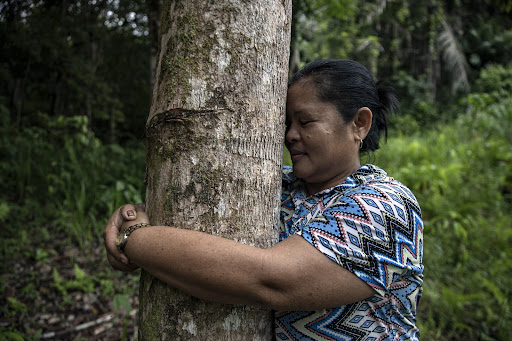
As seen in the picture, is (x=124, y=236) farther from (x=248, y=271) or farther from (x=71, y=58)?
(x=71, y=58)

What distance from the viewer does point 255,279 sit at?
886 millimetres

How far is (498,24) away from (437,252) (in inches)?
605

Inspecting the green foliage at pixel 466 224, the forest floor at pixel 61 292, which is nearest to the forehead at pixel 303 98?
the green foliage at pixel 466 224

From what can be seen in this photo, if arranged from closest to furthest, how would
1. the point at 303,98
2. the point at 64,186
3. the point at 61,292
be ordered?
the point at 303,98
the point at 61,292
the point at 64,186

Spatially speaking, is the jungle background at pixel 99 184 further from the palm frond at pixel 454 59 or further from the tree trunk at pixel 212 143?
the palm frond at pixel 454 59

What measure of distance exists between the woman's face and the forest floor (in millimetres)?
1438

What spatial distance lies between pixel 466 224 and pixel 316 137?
3.54 m

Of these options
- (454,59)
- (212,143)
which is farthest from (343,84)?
(454,59)

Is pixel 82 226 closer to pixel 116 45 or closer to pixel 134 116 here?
pixel 116 45

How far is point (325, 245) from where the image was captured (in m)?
0.94

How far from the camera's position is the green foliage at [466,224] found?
2846 mm

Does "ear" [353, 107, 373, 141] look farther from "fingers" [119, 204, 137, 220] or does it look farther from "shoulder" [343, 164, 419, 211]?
"fingers" [119, 204, 137, 220]

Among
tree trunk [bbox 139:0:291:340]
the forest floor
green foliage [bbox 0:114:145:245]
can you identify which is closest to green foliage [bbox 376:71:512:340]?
tree trunk [bbox 139:0:291:340]

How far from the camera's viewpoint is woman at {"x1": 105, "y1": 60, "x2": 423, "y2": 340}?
0.90m
